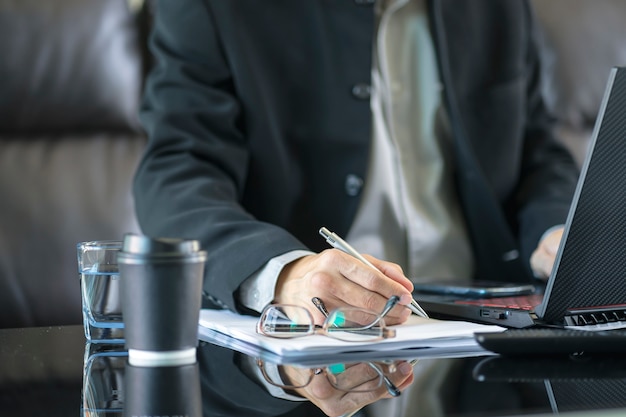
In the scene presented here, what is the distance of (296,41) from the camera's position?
1284mm

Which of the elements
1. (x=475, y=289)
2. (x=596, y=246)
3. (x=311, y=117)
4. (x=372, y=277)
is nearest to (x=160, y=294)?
(x=372, y=277)

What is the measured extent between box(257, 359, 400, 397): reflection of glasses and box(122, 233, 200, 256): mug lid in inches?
4.4

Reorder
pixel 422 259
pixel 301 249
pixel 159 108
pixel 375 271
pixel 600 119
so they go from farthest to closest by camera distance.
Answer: pixel 422 259 → pixel 159 108 → pixel 301 249 → pixel 375 271 → pixel 600 119

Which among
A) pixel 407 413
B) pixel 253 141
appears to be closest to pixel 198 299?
pixel 407 413

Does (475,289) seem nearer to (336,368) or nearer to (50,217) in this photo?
(336,368)

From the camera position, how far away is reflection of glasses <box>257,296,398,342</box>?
27.4 inches

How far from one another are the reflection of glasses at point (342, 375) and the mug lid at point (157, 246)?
113mm

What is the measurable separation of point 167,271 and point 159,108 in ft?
2.34

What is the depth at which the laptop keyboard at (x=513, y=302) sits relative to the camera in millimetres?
795

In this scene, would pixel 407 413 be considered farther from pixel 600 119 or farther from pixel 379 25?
pixel 379 25

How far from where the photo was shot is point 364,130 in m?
1.29

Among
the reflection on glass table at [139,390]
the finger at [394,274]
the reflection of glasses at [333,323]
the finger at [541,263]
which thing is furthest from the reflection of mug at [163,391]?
the finger at [541,263]

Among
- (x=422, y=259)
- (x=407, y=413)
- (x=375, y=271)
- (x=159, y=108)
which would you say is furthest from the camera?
(x=422, y=259)

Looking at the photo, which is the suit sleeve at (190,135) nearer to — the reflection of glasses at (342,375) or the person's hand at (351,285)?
the person's hand at (351,285)
